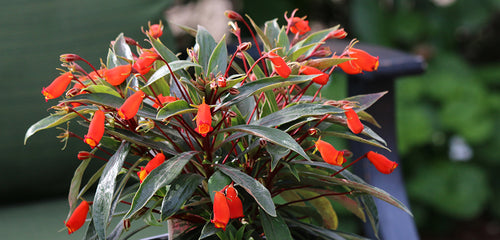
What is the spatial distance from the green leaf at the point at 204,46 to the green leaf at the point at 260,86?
0.10m

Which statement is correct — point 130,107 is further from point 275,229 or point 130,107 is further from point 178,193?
point 275,229

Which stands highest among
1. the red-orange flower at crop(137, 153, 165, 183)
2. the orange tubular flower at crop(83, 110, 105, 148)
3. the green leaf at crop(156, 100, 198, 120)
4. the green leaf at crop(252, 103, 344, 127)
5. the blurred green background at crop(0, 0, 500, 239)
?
the green leaf at crop(156, 100, 198, 120)

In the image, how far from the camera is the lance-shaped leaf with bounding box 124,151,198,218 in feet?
1.94

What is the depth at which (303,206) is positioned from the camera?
81cm

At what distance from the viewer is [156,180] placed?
61 centimetres

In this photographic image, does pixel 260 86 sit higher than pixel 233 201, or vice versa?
pixel 260 86

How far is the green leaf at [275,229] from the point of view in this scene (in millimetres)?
651

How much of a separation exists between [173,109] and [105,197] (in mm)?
122

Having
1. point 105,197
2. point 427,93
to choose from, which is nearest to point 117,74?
point 105,197

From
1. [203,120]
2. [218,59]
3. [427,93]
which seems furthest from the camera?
[427,93]

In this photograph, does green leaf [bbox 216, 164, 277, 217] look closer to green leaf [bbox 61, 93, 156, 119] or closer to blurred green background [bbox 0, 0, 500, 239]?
green leaf [bbox 61, 93, 156, 119]

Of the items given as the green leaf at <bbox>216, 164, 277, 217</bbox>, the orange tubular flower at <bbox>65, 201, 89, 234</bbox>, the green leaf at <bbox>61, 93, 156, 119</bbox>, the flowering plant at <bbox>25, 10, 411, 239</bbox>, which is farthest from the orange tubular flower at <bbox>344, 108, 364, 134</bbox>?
the orange tubular flower at <bbox>65, 201, 89, 234</bbox>

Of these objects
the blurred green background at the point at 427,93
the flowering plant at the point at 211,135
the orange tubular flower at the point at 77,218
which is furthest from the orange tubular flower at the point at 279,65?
the blurred green background at the point at 427,93

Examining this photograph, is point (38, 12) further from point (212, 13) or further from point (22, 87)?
point (212, 13)
